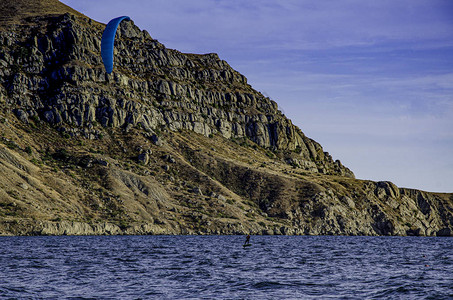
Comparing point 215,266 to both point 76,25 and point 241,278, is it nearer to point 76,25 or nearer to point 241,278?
point 241,278

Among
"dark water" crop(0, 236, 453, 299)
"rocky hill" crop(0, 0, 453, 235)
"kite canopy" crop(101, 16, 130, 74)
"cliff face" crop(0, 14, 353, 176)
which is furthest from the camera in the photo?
"cliff face" crop(0, 14, 353, 176)

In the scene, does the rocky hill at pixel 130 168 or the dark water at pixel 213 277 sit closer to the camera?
the dark water at pixel 213 277

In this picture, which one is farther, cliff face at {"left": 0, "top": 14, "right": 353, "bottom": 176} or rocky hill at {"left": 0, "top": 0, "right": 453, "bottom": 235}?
cliff face at {"left": 0, "top": 14, "right": 353, "bottom": 176}

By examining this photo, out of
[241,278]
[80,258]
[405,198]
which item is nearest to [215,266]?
[241,278]

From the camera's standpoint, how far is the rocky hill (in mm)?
126875

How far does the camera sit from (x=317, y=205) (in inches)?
6176

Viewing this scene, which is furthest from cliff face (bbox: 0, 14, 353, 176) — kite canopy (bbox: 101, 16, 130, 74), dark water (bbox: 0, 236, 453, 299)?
dark water (bbox: 0, 236, 453, 299)

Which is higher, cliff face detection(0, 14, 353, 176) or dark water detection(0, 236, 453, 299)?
cliff face detection(0, 14, 353, 176)

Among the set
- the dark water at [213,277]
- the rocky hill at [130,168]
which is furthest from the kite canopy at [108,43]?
the dark water at [213,277]

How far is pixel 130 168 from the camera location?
14912 centimetres

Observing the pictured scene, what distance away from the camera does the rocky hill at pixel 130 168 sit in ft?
416

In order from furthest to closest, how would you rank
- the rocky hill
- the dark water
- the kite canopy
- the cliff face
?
the cliff face < the rocky hill < the kite canopy < the dark water

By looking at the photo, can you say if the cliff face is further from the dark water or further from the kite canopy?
the dark water

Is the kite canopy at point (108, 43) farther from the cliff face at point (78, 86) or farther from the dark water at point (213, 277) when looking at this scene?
the dark water at point (213, 277)
